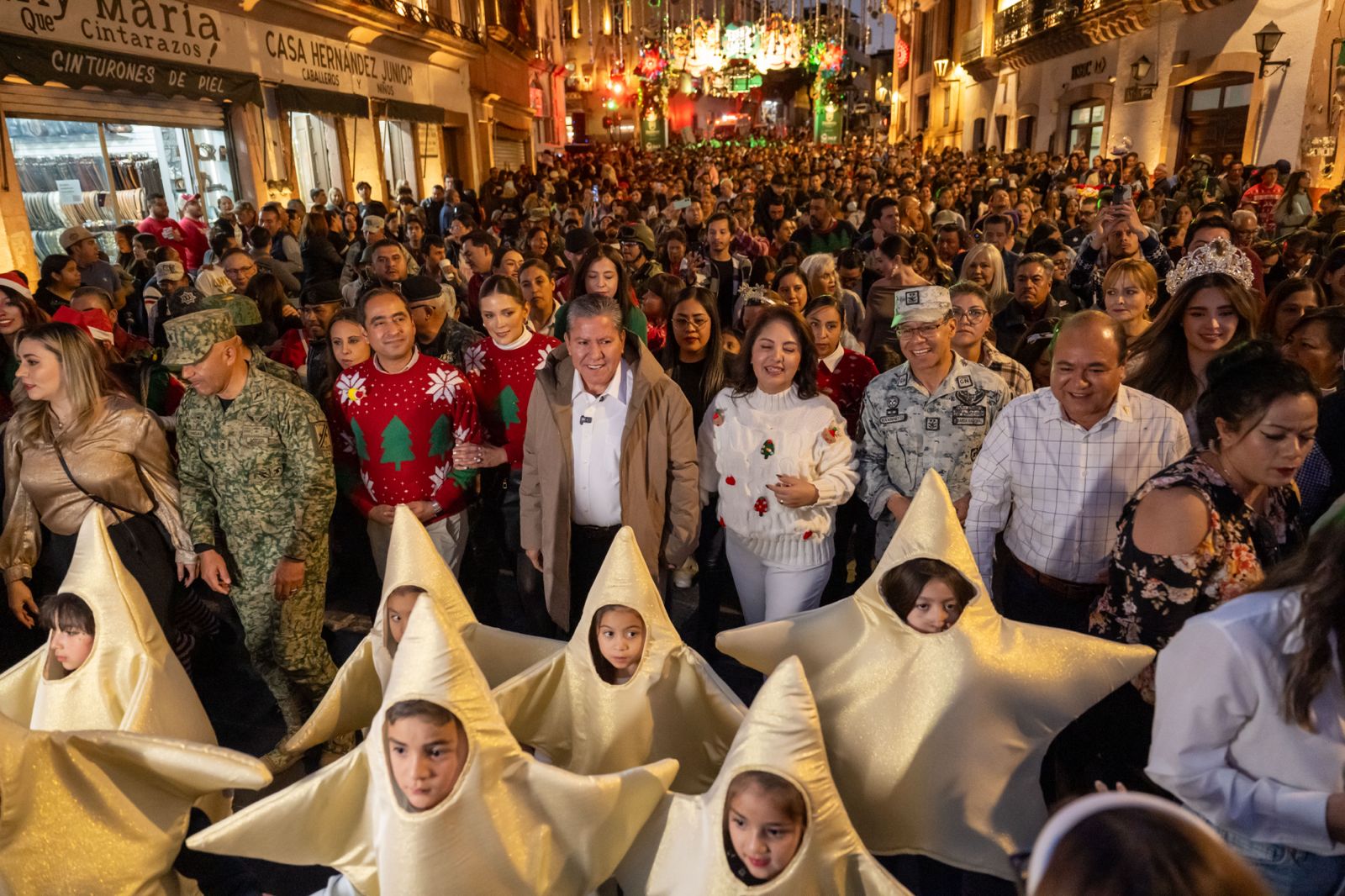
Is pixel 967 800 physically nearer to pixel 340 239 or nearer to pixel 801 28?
pixel 340 239

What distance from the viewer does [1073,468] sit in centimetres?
267

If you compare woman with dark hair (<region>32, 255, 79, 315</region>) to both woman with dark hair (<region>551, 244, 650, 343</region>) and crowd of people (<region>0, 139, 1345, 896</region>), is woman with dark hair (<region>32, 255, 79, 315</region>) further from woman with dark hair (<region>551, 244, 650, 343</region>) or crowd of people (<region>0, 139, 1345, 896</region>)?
woman with dark hair (<region>551, 244, 650, 343</region>)

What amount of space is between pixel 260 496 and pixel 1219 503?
123 inches

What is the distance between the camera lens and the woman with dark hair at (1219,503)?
1957mm

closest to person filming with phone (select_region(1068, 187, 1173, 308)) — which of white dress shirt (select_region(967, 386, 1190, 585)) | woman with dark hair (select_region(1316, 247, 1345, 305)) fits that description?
woman with dark hair (select_region(1316, 247, 1345, 305))

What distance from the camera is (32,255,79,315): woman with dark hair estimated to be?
18.3 ft

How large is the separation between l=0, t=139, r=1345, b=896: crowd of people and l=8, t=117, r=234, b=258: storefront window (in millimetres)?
4492

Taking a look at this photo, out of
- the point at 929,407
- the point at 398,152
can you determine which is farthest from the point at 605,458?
the point at 398,152

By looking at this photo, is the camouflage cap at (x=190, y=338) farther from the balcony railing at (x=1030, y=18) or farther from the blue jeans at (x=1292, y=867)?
the balcony railing at (x=1030, y=18)

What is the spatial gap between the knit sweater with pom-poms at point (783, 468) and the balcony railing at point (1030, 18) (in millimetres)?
22016

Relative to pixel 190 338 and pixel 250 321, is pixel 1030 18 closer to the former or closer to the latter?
pixel 250 321

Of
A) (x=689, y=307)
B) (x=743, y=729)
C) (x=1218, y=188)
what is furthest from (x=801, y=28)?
(x=743, y=729)

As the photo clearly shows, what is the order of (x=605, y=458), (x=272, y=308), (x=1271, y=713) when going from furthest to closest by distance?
(x=272, y=308)
(x=605, y=458)
(x=1271, y=713)

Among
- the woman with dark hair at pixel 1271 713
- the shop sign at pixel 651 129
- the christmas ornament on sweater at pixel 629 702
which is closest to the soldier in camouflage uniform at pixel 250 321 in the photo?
the christmas ornament on sweater at pixel 629 702
